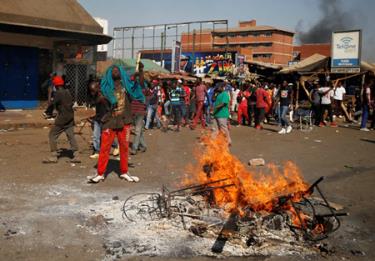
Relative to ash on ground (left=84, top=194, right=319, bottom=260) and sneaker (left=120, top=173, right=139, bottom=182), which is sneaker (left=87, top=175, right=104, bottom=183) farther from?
ash on ground (left=84, top=194, right=319, bottom=260)

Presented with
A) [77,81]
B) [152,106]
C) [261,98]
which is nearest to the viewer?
[152,106]

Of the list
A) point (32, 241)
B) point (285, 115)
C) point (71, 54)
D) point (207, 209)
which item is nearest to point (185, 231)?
point (207, 209)

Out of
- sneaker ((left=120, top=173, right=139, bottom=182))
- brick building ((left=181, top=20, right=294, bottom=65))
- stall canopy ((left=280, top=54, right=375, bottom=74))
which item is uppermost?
brick building ((left=181, top=20, right=294, bottom=65))

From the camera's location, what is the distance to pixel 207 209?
5570 millimetres

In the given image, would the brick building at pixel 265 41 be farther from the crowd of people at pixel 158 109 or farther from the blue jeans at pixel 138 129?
the blue jeans at pixel 138 129

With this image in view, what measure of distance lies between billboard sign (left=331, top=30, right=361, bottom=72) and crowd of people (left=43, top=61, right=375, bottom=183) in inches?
61.7

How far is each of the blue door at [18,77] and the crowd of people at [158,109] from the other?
2939 millimetres

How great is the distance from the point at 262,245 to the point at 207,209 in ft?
3.70

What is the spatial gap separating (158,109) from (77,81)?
→ 4765 mm

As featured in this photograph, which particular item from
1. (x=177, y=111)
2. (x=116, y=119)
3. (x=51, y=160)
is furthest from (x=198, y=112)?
(x=116, y=119)

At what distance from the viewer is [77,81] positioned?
18.7m

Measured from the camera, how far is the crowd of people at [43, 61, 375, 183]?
7.11m

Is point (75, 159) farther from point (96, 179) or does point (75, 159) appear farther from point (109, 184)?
point (109, 184)

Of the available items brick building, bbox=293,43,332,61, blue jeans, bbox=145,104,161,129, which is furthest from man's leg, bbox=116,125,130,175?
brick building, bbox=293,43,332,61
